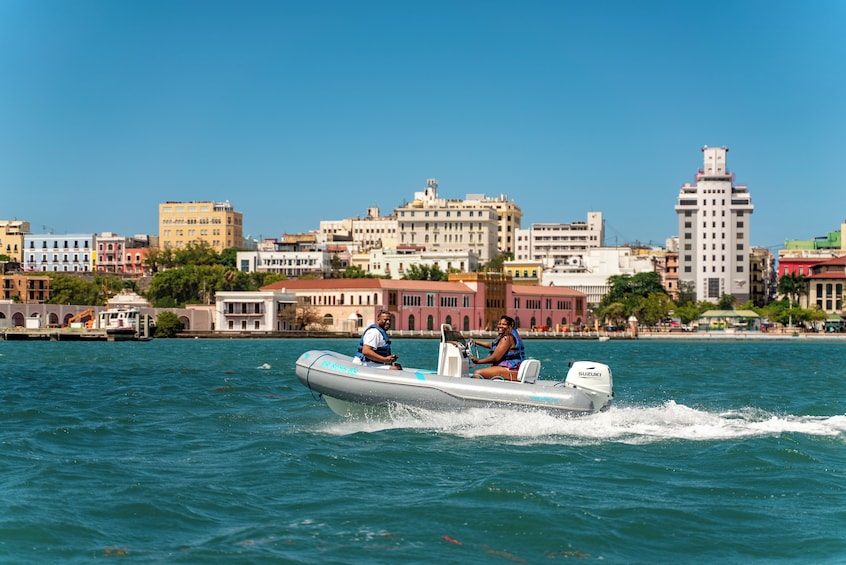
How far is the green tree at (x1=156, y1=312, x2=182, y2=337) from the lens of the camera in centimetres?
9762

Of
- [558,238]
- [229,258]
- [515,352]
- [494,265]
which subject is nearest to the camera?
[515,352]

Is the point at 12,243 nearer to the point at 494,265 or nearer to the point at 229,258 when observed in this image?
the point at 229,258

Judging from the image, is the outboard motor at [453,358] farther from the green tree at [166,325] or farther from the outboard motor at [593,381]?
the green tree at [166,325]

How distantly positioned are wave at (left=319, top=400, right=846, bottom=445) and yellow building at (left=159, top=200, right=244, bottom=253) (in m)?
148

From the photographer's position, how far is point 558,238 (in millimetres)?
167250

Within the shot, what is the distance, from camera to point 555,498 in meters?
12.7

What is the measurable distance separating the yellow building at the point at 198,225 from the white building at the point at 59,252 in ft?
38.5

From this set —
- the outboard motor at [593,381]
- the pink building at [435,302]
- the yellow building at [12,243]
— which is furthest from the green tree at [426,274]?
the outboard motor at [593,381]

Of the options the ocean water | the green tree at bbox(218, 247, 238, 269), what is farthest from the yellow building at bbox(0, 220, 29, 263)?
the ocean water

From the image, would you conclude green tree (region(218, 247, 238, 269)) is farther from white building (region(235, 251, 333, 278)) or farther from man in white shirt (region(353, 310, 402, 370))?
man in white shirt (region(353, 310, 402, 370))

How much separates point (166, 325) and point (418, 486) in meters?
87.2

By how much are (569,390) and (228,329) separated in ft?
294

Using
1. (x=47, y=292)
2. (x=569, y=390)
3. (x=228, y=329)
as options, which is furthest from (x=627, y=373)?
(x=47, y=292)

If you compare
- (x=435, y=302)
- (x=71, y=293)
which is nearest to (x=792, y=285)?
(x=435, y=302)
